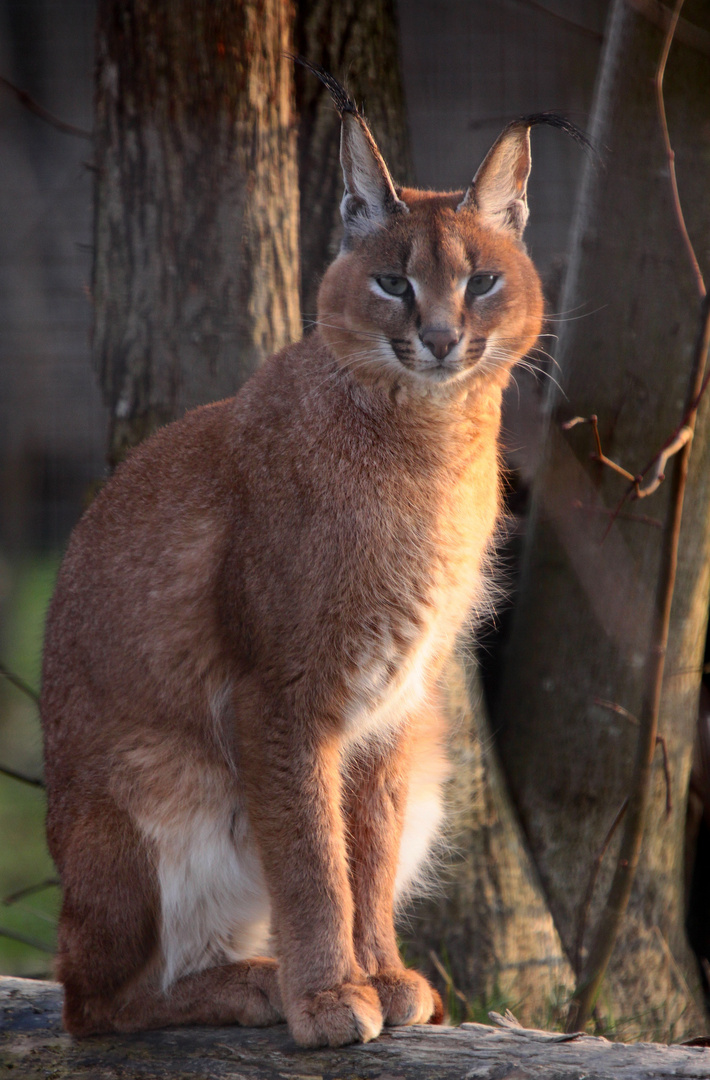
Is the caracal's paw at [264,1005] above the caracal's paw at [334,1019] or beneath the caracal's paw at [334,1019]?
beneath

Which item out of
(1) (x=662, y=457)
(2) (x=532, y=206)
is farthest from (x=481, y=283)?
(2) (x=532, y=206)

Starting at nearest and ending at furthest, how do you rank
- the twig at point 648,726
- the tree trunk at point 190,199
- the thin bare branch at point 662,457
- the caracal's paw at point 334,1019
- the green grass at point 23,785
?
the caracal's paw at point 334,1019 < the thin bare branch at point 662,457 < the twig at point 648,726 < the tree trunk at point 190,199 < the green grass at point 23,785

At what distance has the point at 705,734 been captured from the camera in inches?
155

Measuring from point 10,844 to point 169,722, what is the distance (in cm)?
406

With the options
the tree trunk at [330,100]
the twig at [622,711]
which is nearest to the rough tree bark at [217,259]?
the tree trunk at [330,100]

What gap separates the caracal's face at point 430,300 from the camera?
248cm

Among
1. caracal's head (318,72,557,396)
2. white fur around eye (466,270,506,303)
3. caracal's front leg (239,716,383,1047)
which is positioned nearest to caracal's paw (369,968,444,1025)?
caracal's front leg (239,716,383,1047)

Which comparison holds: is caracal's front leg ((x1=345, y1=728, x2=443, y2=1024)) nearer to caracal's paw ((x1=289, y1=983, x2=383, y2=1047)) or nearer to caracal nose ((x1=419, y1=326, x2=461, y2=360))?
caracal's paw ((x1=289, y1=983, x2=383, y2=1047))

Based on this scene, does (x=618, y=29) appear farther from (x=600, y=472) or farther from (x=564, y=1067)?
(x=564, y=1067)

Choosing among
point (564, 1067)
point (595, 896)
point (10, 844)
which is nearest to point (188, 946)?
point (564, 1067)

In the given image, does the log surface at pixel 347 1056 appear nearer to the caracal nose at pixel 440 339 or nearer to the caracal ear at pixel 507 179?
Result: the caracal nose at pixel 440 339

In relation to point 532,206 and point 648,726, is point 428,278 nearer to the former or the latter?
point 648,726

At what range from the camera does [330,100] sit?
383 cm

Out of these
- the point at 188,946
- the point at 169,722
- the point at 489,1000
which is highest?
the point at 169,722
